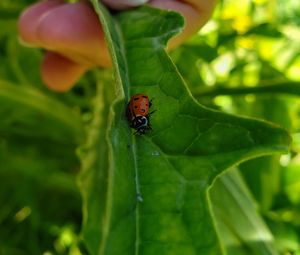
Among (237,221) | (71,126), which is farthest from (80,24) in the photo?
(71,126)

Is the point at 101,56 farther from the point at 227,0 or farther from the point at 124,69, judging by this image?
the point at 227,0

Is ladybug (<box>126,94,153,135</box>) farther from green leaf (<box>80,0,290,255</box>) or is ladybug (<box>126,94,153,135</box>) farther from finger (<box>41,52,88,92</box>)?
finger (<box>41,52,88,92</box>)

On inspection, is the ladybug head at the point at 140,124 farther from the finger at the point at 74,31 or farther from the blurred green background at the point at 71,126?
the blurred green background at the point at 71,126

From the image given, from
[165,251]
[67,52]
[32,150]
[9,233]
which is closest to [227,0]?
[32,150]

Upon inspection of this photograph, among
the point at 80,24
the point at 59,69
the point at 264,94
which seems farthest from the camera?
the point at 264,94

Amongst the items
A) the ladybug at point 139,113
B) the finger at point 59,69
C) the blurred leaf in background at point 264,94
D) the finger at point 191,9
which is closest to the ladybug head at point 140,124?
the ladybug at point 139,113

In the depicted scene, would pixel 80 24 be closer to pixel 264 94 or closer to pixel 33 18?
pixel 33 18

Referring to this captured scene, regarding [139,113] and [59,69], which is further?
[59,69]
